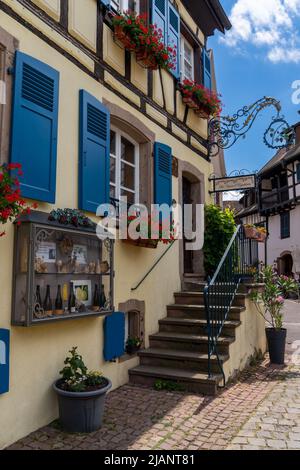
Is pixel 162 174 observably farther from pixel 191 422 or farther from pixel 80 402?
pixel 80 402

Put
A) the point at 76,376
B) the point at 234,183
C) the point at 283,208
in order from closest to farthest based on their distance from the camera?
the point at 76,376 < the point at 234,183 < the point at 283,208

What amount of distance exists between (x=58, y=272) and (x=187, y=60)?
5.97 metres

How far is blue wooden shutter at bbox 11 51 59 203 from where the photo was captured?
12.2ft

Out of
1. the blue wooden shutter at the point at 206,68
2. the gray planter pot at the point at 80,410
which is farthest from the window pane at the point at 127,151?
the gray planter pot at the point at 80,410

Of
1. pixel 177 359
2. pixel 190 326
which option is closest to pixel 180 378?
pixel 177 359

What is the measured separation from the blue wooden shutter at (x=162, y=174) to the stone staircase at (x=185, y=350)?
1630 mm

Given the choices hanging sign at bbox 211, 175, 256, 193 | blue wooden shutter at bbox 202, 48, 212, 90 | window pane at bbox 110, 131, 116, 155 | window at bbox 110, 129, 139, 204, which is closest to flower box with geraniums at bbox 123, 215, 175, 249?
window at bbox 110, 129, 139, 204

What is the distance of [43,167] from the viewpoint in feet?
12.9

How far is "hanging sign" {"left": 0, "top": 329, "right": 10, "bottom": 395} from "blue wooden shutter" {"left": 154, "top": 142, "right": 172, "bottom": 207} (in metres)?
3.37

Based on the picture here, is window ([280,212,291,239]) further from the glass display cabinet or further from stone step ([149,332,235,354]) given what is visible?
the glass display cabinet

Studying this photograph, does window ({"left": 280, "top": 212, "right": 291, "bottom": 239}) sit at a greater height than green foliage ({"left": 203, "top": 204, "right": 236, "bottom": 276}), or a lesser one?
greater

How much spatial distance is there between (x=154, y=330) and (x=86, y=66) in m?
3.69

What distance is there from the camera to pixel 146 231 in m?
5.31

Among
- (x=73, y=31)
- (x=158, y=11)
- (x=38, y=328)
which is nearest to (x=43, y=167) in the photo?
(x=38, y=328)
